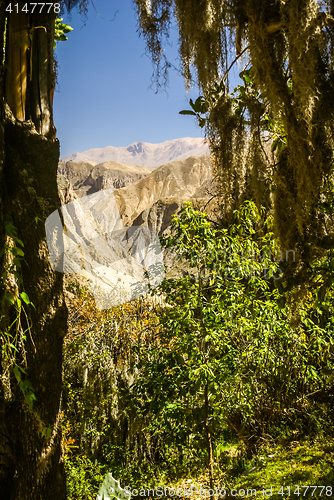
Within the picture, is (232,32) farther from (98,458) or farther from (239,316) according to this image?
(98,458)

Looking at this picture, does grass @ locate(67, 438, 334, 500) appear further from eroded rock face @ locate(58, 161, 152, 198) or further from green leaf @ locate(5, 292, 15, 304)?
eroded rock face @ locate(58, 161, 152, 198)

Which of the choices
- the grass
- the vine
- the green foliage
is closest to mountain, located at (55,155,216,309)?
the vine

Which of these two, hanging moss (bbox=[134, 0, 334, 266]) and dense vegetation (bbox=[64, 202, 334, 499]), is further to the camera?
dense vegetation (bbox=[64, 202, 334, 499])

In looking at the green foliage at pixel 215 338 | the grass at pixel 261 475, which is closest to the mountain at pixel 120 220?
the green foliage at pixel 215 338

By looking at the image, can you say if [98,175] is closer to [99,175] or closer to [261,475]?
[99,175]

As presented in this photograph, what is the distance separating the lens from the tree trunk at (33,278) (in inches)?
68.8

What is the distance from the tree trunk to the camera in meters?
1.75

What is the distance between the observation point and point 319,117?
67.7 inches

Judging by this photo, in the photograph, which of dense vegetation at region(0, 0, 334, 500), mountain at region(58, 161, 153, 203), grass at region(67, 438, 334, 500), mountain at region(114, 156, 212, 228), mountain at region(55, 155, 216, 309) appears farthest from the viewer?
mountain at region(58, 161, 153, 203)

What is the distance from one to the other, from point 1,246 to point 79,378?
356 cm

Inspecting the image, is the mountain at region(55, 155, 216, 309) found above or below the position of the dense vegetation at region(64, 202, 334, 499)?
above

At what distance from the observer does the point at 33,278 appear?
74.5 inches

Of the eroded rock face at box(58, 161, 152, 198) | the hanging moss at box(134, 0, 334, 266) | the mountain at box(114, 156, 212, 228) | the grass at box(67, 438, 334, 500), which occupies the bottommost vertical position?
the grass at box(67, 438, 334, 500)

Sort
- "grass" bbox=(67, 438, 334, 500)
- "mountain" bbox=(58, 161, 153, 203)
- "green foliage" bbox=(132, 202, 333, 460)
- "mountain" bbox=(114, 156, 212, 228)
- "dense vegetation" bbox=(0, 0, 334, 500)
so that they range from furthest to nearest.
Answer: "mountain" bbox=(58, 161, 153, 203), "mountain" bbox=(114, 156, 212, 228), "grass" bbox=(67, 438, 334, 500), "green foliage" bbox=(132, 202, 333, 460), "dense vegetation" bbox=(0, 0, 334, 500)
